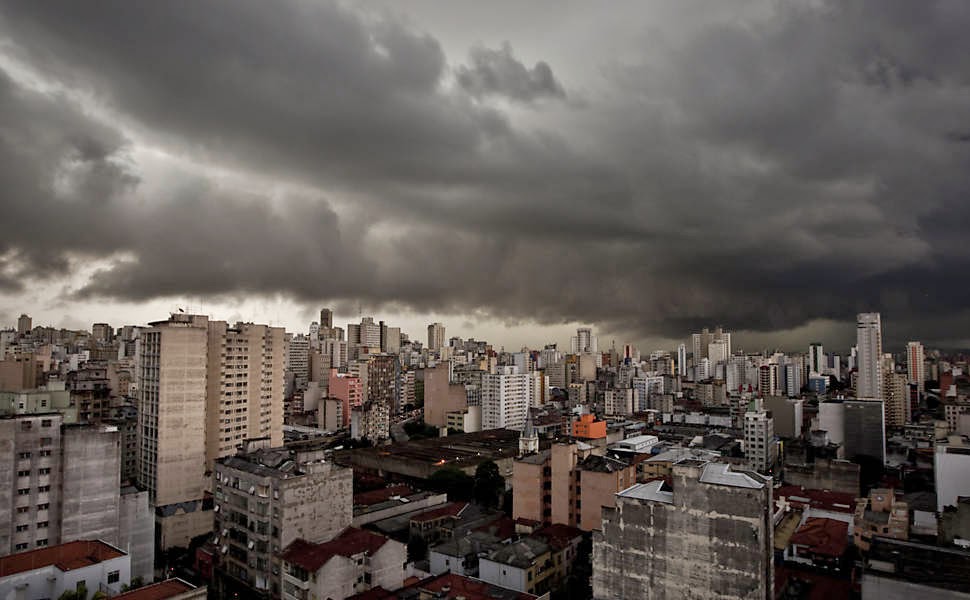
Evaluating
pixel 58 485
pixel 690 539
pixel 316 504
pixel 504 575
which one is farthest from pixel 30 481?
pixel 690 539

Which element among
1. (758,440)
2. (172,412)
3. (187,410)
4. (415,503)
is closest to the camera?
(415,503)

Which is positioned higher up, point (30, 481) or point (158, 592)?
point (30, 481)

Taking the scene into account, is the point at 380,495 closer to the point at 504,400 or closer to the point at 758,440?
the point at 758,440

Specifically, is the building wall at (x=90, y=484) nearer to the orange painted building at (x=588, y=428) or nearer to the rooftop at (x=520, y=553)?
the rooftop at (x=520, y=553)

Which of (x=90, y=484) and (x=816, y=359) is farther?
(x=816, y=359)

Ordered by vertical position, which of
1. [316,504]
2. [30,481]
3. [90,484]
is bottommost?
[316,504]

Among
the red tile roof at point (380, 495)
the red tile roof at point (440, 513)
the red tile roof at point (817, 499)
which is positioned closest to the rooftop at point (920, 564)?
the red tile roof at point (817, 499)
